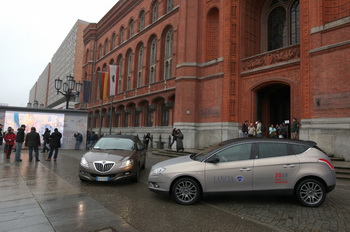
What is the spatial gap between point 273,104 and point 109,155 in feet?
48.7

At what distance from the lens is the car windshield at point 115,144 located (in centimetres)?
866

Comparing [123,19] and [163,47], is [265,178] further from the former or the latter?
[123,19]

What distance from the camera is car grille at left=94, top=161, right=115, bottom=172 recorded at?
716cm

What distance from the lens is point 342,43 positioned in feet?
39.8

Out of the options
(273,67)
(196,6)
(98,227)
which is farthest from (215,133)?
(98,227)

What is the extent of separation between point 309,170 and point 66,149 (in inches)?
725

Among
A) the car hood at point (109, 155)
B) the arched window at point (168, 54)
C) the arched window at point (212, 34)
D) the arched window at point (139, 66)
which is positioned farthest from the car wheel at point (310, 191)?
the arched window at point (139, 66)

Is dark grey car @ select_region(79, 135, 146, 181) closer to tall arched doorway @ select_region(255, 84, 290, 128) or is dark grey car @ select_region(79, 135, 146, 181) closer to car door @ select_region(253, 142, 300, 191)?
car door @ select_region(253, 142, 300, 191)

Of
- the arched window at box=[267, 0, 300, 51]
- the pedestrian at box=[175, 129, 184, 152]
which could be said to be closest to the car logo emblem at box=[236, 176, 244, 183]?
the pedestrian at box=[175, 129, 184, 152]

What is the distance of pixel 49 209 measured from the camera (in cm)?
495

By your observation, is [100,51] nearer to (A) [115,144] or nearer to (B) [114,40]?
(B) [114,40]

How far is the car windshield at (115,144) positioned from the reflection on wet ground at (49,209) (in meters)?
1.69

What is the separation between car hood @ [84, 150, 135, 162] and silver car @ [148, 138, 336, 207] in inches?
84.4

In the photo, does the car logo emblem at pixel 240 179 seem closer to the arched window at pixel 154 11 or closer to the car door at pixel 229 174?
the car door at pixel 229 174
